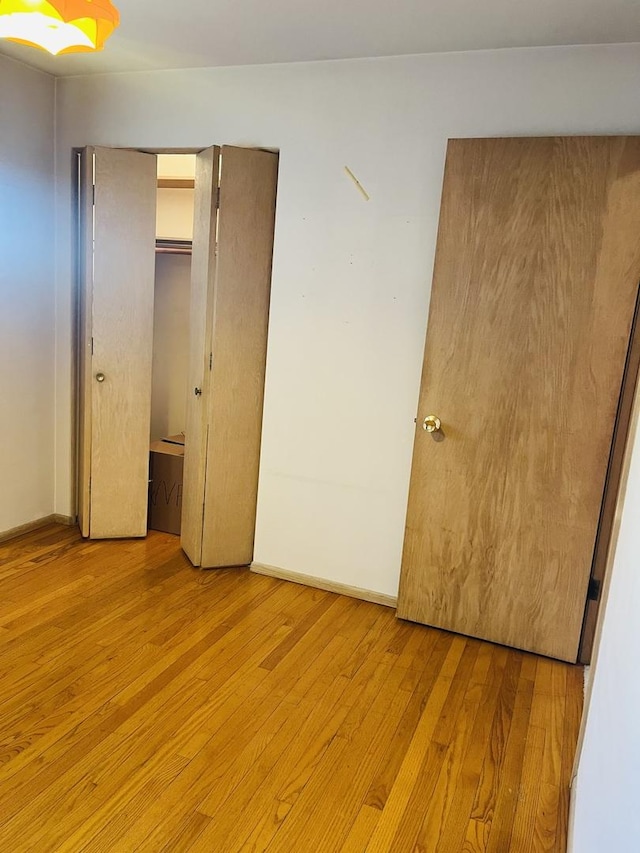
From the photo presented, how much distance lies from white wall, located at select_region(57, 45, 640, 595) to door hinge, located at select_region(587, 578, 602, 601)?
832 millimetres

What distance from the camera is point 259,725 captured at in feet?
7.16

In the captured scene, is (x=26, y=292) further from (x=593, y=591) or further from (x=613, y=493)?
(x=593, y=591)

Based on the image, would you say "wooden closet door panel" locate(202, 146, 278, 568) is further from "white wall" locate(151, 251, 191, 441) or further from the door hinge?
the door hinge

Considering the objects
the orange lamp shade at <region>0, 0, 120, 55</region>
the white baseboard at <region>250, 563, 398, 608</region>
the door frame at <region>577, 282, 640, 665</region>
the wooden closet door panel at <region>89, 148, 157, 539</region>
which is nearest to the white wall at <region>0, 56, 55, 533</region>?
the wooden closet door panel at <region>89, 148, 157, 539</region>

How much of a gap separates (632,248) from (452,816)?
6.60ft

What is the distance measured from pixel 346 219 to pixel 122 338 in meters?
1.34

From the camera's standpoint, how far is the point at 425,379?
2783 mm

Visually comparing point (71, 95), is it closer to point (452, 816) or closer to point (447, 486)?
point (447, 486)

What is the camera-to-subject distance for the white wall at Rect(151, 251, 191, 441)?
4.32 meters

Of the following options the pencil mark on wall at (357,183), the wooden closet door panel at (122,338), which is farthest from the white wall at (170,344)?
the pencil mark on wall at (357,183)

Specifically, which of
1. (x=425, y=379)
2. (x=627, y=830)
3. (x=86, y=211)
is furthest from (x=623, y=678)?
(x=86, y=211)

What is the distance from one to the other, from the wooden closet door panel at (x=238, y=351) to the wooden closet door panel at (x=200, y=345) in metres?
0.04

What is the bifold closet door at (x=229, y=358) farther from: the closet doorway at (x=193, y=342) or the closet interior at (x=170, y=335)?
the closet interior at (x=170, y=335)

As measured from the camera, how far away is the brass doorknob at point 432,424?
276 cm
